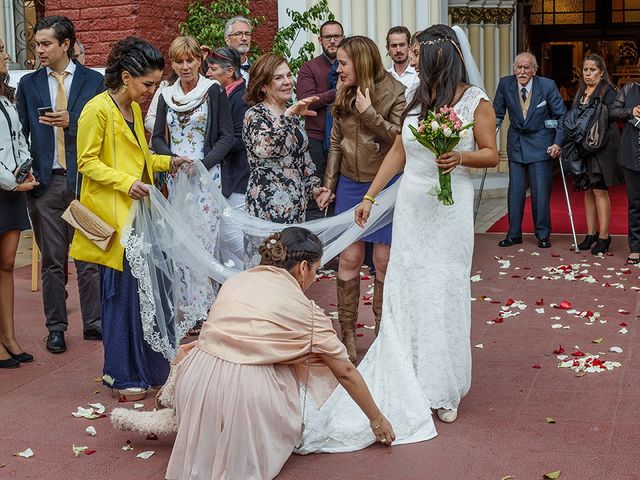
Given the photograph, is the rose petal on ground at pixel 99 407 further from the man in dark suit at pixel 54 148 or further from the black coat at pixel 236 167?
the black coat at pixel 236 167

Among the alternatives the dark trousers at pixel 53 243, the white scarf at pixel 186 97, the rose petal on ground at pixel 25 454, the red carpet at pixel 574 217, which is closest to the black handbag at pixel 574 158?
the red carpet at pixel 574 217

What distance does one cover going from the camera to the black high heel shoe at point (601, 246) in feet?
35.2

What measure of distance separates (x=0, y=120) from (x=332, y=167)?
208 centimetres

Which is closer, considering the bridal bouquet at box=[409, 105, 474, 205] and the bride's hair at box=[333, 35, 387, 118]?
the bridal bouquet at box=[409, 105, 474, 205]

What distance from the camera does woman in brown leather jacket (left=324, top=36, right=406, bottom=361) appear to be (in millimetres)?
6980

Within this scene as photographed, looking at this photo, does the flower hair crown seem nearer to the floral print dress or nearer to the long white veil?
the long white veil

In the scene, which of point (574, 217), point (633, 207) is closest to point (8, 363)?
point (633, 207)

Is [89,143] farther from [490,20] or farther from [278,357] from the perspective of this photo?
[490,20]

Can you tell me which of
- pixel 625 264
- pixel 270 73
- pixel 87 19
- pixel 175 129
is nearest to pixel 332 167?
pixel 270 73

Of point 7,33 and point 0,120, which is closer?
point 0,120

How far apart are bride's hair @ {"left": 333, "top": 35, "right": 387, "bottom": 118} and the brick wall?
459 cm

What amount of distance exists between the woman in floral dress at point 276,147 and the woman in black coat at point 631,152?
153 inches

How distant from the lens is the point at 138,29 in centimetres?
1112

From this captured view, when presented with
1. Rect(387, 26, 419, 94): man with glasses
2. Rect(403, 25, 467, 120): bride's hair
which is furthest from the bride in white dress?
Rect(387, 26, 419, 94): man with glasses
